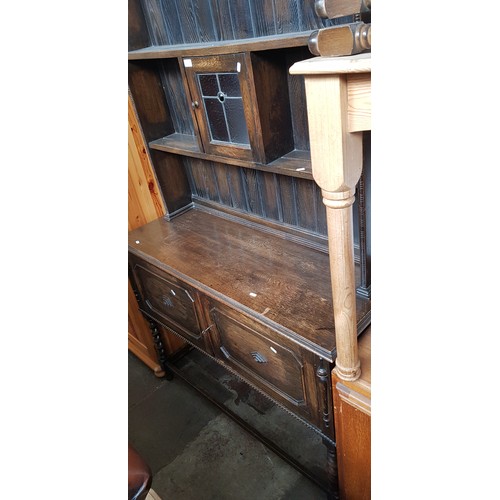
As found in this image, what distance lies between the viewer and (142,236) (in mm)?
1827

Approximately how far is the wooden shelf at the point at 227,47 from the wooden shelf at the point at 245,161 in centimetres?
34

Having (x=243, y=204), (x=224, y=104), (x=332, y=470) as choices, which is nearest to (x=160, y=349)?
(x=243, y=204)

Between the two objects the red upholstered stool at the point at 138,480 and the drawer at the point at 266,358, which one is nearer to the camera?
the red upholstered stool at the point at 138,480

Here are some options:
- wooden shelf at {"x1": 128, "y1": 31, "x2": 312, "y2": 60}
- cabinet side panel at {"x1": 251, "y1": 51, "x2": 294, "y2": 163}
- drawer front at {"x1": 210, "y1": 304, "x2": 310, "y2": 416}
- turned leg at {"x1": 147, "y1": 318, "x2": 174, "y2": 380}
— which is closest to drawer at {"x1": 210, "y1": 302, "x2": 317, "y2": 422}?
drawer front at {"x1": 210, "y1": 304, "x2": 310, "y2": 416}

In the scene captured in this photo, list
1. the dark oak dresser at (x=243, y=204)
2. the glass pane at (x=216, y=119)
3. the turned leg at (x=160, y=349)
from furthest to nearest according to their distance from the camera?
the turned leg at (x=160, y=349) < the glass pane at (x=216, y=119) < the dark oak dresser at (x=243, y=204)

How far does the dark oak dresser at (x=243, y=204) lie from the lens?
3.90 ft

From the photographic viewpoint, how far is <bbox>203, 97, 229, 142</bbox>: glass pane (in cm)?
141

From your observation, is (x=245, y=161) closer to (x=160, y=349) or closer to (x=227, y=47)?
(x=227, y=47)

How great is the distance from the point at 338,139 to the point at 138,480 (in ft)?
3.09

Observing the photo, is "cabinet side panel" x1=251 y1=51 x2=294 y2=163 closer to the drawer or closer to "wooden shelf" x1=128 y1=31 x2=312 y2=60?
"wooden shelf" x1=128 y1=31 x2=312 y2=60

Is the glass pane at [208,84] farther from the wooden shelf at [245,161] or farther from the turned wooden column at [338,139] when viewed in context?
the turned wooden column at [338,139]

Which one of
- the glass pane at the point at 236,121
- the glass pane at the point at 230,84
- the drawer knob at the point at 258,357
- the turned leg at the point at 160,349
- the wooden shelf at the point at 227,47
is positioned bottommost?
→ the turned leg at the point at 160,349

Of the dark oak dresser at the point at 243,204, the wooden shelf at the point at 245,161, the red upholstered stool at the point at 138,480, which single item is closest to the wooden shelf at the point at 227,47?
the dark oak dresser at the point at 243,204
